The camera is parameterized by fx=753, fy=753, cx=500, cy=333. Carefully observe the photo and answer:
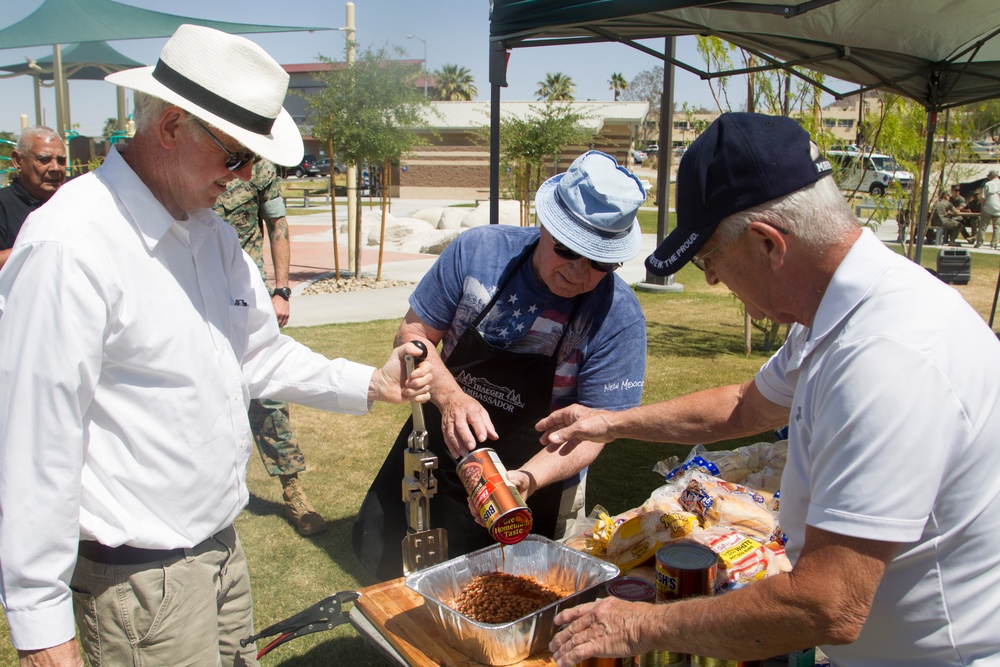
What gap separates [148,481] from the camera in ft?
5.70

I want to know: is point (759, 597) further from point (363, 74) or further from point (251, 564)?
point (363, 74)

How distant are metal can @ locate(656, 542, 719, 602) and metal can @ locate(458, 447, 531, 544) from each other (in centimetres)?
35

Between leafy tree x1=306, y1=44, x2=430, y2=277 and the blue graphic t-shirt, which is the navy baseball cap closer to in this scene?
the blue graphic t-shirt

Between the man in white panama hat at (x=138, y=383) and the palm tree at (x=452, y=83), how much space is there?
67.5 m

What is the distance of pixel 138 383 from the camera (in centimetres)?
171

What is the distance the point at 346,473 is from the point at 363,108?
7.50 meters

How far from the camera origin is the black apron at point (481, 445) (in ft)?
8.40

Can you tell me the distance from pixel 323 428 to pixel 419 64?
906 centimetres

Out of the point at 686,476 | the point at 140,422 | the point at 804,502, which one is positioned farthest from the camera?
the point at 686,476

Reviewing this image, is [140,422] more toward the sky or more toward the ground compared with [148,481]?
more toward the sky

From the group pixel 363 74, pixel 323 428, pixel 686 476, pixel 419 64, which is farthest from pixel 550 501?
pixel 419 64

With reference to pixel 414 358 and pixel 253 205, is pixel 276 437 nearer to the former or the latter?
pixel 253 205

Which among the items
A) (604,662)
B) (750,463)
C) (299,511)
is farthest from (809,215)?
(299,511)

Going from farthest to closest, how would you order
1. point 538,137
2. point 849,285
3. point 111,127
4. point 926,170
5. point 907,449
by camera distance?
point 111,127
point 538,137
point 926,170
point 849,285
point 907,449
